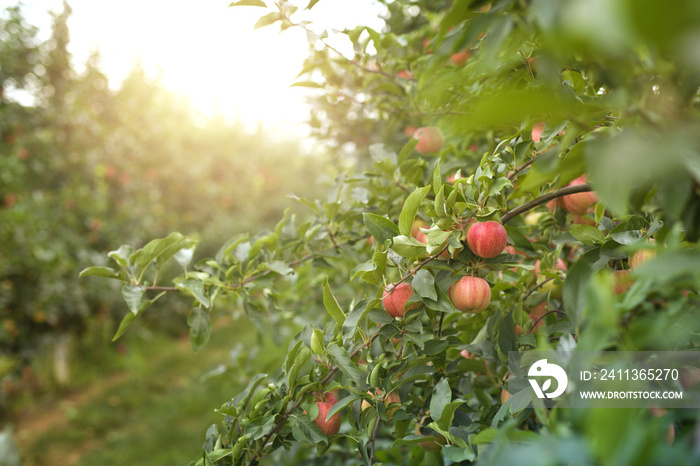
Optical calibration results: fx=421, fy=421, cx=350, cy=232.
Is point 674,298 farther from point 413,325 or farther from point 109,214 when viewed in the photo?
point 109,214

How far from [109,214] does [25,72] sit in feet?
4.24

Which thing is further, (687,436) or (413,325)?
(413,325)

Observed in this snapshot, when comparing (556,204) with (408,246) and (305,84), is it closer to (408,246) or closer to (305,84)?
(408,246)

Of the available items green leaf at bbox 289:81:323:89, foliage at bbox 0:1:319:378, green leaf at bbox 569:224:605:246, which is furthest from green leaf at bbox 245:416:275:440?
foliage at bbox 0:1:319:378

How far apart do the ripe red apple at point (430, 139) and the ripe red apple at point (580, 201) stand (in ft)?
1.42

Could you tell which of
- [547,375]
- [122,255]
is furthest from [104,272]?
[547,375]

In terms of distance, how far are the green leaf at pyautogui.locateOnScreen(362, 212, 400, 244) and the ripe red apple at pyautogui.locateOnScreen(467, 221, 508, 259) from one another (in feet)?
0.43

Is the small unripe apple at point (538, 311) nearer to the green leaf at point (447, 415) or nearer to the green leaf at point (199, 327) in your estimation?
the green leaf at point (447, 415)

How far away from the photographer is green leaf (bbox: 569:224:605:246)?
67 centimetres

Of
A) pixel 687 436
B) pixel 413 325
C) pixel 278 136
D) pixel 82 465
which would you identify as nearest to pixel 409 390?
pixel 413 325

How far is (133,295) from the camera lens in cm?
88

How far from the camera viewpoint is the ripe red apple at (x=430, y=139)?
1.19 metres

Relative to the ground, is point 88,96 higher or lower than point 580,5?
higher

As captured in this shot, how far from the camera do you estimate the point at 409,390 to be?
0.80 m
